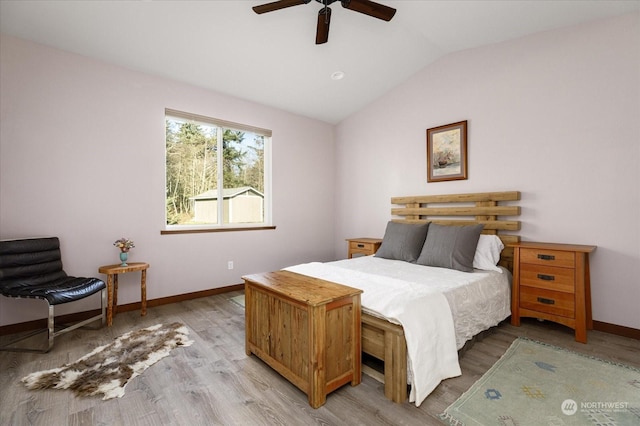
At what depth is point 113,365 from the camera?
2137mm

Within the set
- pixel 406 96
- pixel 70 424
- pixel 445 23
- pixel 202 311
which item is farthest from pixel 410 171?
pixel 70 424

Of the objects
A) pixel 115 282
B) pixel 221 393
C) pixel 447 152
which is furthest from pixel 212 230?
pixel 447 152

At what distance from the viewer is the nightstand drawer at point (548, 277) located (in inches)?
99.8

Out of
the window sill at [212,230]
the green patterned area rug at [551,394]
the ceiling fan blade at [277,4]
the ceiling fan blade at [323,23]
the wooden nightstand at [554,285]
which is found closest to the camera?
the green patterned area rug at [551,394]

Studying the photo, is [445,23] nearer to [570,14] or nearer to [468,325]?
[570,14]

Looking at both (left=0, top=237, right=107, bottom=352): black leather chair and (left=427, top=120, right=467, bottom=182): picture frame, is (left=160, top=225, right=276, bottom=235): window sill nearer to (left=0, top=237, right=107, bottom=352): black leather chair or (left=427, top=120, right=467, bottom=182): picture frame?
(left=0, top=237, right=107, bottom=352): black leather chair

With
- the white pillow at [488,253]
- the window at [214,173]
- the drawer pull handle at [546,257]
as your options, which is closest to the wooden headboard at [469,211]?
the white pillow at [488,253]

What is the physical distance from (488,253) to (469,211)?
613mm

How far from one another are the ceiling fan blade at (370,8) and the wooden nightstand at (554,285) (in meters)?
2.34

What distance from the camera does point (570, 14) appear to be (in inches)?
107

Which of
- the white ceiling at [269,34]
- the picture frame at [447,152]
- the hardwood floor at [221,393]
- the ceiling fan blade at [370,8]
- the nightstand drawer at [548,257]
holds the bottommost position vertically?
the hardwood floor at [221,393]

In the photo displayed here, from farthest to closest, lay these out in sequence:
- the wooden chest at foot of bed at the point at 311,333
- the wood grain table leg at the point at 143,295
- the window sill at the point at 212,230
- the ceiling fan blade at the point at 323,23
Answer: the window sill at the point at 212,230 < the wood grain table leg at the point at 143,295 < the ceiling fan blade at the point at 323,23 < the wooden chest at foot of bed at the point at 311,333

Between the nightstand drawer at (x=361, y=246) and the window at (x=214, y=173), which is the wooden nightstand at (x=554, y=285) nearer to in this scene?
the nightstand drawer at (x=361, y=246)

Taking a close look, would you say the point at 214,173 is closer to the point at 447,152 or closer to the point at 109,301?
the point at 109,301
